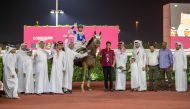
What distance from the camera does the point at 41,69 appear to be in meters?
16.4

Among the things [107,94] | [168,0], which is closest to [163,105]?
[107,94]

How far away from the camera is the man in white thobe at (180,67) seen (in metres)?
17.4

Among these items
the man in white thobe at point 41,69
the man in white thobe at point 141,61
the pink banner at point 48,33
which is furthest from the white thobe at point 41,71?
the pink banner at point 48,33

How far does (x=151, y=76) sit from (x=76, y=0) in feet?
65.6

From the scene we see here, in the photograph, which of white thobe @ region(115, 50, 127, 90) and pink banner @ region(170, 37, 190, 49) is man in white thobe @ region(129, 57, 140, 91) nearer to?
white thobe @ region(115, 50, 127, 90)

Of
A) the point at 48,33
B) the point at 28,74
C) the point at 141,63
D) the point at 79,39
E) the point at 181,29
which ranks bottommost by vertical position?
the point at 28,74

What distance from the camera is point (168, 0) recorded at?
1359 inches

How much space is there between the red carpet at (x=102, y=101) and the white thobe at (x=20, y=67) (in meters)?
1.18

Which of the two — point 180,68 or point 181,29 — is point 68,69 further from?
point 181,29

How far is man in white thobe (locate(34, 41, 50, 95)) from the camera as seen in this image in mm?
16281

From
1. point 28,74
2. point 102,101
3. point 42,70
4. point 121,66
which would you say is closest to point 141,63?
point 121,66

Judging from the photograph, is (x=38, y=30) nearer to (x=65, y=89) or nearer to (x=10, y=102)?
(x=65, y=89)

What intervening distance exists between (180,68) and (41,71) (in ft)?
16.3

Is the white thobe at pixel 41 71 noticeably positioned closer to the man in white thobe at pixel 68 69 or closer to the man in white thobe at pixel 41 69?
the man in white thobe at pixel 41 69
